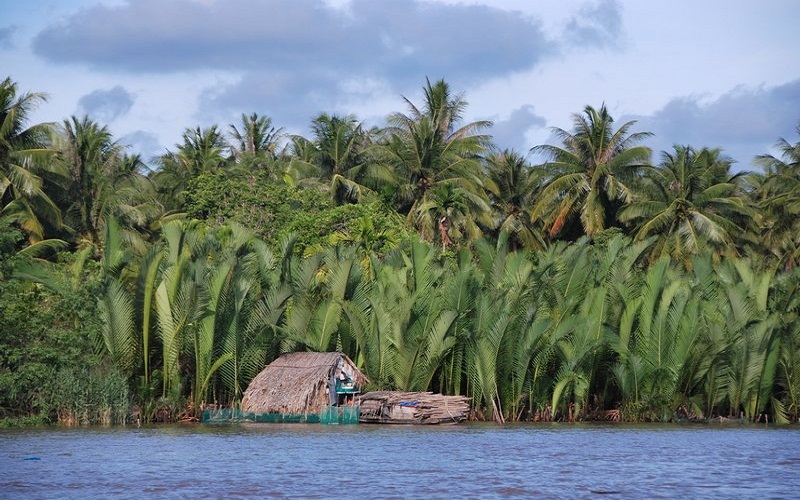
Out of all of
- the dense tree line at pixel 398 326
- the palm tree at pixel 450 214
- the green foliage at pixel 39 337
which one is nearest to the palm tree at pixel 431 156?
the palm tree at pixel 450 214

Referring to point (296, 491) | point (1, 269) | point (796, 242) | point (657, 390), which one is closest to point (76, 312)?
point (1, 269)

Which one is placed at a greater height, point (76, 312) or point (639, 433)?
point (76, 312)

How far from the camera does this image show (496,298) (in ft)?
98.8

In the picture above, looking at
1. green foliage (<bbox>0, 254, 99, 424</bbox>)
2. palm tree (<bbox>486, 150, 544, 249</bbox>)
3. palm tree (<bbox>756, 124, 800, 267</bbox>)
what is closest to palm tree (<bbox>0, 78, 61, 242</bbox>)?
green foliage (<bbox>0, 254, 99, 424</bbox>)

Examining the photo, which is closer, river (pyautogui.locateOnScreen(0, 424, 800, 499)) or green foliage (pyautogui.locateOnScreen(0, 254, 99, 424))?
river (pyautogui.locateOnScreen(0, 424, 800, 499))

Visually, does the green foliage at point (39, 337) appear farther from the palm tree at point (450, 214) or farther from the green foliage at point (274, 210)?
the palm tree at point (450, 214)

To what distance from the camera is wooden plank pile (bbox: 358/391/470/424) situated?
28688mm

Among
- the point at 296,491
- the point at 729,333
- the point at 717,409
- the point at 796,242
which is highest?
the point at 796,242

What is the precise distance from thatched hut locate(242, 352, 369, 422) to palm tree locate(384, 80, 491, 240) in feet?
62.2

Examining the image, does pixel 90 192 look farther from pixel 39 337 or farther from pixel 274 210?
pixel 39 337

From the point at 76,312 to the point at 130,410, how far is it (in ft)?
9.69

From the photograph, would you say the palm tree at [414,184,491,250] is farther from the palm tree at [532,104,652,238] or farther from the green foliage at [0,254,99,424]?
the green foliage at [0,254,99,424]

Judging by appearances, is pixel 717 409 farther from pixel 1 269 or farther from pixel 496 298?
pixel 1 269

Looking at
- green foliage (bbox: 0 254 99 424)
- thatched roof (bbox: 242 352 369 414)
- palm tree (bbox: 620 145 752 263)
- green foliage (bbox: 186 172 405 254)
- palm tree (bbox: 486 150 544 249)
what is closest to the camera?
green foliage (bbox: 0 254 99 424)
